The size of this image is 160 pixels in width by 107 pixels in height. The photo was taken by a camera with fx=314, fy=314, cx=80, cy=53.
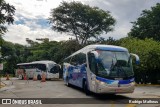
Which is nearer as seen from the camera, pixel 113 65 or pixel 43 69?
pixel 113 65

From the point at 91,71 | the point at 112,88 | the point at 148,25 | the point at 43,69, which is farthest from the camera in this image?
the point at 148,25

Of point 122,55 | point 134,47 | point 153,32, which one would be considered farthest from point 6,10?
point 153,32

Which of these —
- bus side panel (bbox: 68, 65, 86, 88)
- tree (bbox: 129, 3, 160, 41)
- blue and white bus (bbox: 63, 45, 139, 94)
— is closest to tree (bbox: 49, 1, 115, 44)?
tree (bbox: 129, 3, 160, 41)

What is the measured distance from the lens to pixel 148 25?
5772 cm

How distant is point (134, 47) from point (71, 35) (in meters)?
22.5

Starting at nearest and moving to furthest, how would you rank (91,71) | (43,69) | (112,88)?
(112,88) < (91,71) < (43,69)

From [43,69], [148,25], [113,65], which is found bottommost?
[43,69]

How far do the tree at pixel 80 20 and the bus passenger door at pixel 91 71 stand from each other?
36823 mm

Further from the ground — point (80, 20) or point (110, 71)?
point (80, 20)

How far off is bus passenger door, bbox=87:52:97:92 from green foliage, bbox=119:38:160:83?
53.9ft

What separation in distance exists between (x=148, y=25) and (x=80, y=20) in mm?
12543

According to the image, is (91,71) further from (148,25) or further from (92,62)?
(148,25)

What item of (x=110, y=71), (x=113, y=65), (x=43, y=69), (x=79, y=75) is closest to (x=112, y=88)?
(x=110, y=71)

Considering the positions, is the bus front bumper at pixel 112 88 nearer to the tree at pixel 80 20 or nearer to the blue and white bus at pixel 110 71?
the blue and white bus at pixel 110 71
